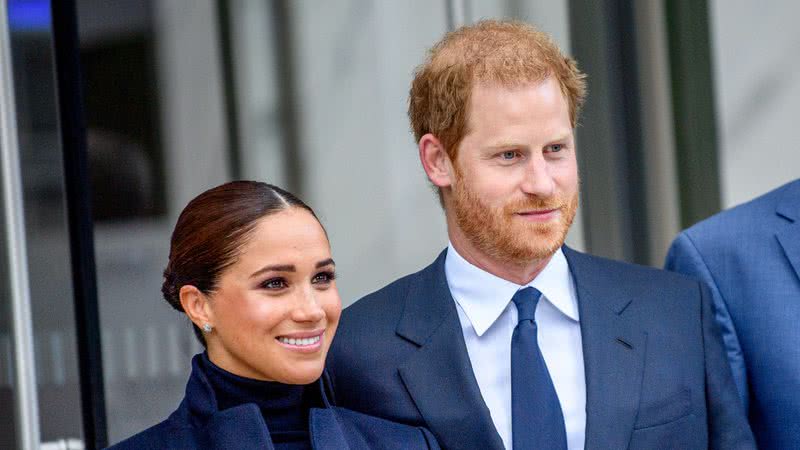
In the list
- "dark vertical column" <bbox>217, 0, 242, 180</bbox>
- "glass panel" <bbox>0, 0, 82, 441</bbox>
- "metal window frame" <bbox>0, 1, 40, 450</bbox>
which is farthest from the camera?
"dark vertical column" <bbox>217, 0, 242, 180</bbox>

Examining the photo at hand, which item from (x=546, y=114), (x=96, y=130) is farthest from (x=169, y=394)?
(x=546, y=114)

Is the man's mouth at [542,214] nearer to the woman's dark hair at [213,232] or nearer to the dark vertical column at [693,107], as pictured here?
the woman's dark hair at [213,232]

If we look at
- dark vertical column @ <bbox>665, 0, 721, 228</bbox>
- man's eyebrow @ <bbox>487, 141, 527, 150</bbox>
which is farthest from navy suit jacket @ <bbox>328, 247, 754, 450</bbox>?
dark vertical column @ <bbox>665, 0, 721, 228</bbox>

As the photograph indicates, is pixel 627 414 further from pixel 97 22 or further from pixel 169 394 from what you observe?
pixel 97 22

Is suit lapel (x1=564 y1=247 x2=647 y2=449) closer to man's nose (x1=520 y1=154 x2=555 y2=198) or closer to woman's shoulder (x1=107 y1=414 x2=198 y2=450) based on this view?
man's nose (x1=520 y1=154 x2=555 y2=198)

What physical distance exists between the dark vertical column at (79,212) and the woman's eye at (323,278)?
1291 mm

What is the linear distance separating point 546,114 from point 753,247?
637 millimetres

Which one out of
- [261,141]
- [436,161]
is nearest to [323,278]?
[436,161]

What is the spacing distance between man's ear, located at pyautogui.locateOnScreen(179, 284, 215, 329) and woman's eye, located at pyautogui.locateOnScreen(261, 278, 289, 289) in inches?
4.7

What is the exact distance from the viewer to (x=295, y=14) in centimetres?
402

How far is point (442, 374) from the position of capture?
2646 mm

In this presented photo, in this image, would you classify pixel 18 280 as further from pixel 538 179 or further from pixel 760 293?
pixel 760 293

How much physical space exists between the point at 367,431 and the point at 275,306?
0.33 m

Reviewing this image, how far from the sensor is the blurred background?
11.6 feet
